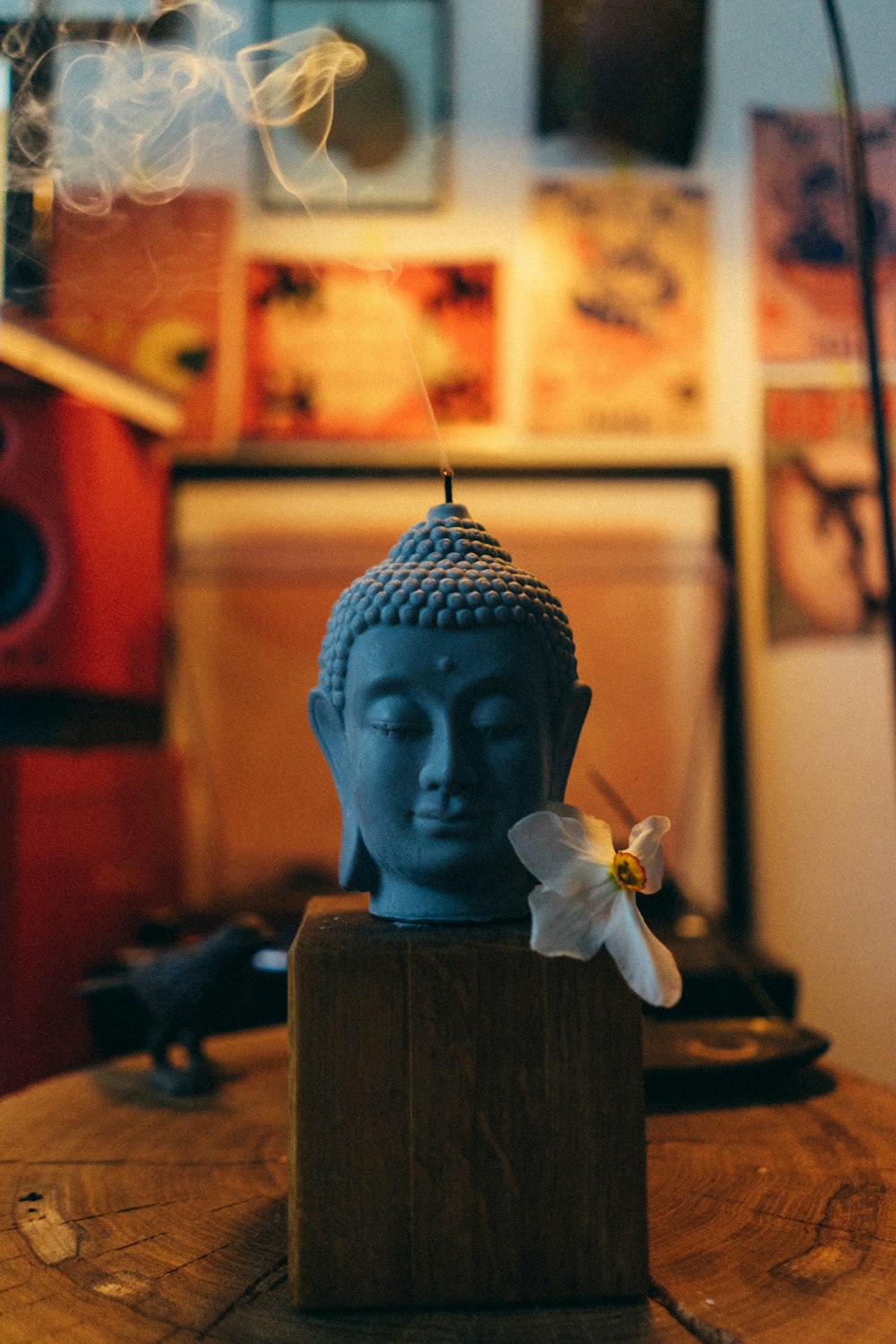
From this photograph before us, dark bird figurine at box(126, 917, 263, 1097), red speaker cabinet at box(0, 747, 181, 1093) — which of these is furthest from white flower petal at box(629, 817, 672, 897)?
red speaker cabinet at box(0, 747, 181, 1093)

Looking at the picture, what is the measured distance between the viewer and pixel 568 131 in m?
1.83

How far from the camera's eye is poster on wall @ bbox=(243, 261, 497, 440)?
71.4 inches

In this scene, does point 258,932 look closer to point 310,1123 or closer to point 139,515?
point 310,1123

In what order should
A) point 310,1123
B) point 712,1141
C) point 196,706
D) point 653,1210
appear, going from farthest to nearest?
point 196,706
point 712,1141
point 653,1210
point 310,1123

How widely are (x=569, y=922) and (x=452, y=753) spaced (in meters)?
0.14

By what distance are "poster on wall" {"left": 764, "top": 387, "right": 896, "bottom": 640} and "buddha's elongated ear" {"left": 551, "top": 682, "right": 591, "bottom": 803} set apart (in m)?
1.08

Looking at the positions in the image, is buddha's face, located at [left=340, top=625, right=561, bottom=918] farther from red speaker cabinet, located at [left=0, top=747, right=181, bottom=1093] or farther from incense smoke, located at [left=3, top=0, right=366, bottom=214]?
incense smoke, located at [left=3, top=0, right=366, bottom=214]

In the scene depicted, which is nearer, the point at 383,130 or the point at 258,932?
the point at 258,932

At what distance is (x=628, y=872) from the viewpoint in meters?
0.63

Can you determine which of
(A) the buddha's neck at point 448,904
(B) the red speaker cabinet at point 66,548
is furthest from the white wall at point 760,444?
(A) the buddha's neck at point 448,904

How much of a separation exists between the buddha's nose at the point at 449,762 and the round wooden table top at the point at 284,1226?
31 cm

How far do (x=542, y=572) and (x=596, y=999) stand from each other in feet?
3.88

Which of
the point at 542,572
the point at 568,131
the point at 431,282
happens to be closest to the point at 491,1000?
the point at 542,572

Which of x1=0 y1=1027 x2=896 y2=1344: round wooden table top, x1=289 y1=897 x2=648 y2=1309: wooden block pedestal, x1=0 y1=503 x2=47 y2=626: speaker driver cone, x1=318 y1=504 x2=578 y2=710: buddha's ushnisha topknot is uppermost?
x1=0 y1=503 x2=47 y2=626: speaker driver cone
